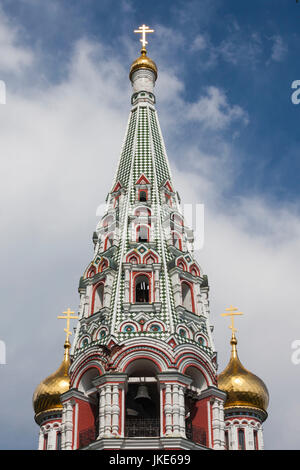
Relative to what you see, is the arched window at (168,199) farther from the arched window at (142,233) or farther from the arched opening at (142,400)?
the arched opening at (142,400)

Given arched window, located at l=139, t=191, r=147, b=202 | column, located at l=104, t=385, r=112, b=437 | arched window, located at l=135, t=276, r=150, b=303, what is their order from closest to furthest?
1. column, located at l=104, t=385, r=112, b=437
2. arched window, located at l=135, t=276, r=150, b=303
3. arched window, located at l=139, t=191, r=147, b=202

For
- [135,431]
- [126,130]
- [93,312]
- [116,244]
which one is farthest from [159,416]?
[126,130]

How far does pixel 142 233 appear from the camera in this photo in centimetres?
2238

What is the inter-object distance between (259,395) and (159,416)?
5.76m

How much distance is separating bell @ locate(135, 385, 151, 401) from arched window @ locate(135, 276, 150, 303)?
2.34 m

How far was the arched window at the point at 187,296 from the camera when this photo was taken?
21.5 metres

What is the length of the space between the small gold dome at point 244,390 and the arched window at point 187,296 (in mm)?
4053

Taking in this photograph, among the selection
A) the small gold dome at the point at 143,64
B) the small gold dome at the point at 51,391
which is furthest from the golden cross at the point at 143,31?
the small gold dome at the point at 51,391

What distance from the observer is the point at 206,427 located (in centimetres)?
1961

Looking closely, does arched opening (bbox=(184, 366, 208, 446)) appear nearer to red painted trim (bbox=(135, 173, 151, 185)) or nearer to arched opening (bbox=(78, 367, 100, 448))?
arched opening (bbox=(78, 367, 100, 448))

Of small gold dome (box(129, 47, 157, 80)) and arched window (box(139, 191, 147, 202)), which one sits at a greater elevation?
small gold dome (box(129, 47, 157, 80))

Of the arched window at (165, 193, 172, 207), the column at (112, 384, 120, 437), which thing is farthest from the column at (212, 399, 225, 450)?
the arched window at (165, 193, 172, 207)

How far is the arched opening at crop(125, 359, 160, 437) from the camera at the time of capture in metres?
19.2
